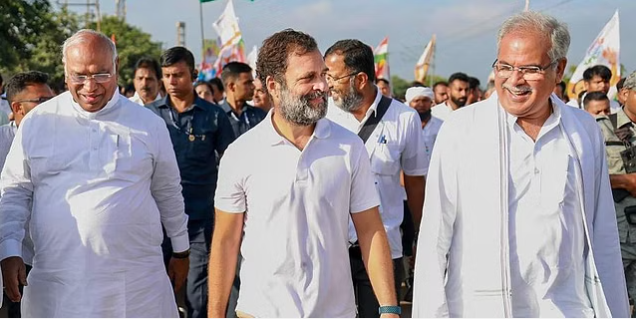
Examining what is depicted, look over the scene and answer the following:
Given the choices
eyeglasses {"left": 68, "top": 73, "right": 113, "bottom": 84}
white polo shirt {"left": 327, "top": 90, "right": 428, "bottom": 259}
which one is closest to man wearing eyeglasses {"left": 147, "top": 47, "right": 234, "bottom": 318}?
white polo shirt {"left": 327, "top": 90, "right": 428, "bottom": 259}

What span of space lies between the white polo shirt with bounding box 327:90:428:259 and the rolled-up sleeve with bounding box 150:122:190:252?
1.28 m

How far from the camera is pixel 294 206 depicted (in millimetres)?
3895

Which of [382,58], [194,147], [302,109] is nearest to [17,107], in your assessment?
[194,147]

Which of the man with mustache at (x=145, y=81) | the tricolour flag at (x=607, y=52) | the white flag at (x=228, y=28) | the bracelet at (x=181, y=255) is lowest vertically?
the bracelet at (x=181, y=255)

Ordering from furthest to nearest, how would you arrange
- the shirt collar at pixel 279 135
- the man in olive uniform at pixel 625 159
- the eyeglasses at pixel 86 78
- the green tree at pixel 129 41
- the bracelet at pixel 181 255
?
the green tree at pixel 129 41, the man in olive uniform at pixel 625 159, the bracelet at pixel 181 255, the eyeglasses at pixel 86 78, the shirt collar at pixel 279 135

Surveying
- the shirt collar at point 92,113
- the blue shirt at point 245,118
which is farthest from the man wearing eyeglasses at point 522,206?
the blue shirt at point 245,118

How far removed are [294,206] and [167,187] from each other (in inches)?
52.3

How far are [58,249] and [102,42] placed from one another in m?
1.06

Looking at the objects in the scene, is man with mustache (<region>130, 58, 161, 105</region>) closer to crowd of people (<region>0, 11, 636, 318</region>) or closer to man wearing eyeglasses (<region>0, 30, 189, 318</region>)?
crowd of people (<region>0, 11, 636, 318</region>)

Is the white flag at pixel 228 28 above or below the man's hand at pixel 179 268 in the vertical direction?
above

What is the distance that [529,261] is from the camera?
144 inches

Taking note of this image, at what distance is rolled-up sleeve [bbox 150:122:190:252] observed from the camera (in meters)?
4.93

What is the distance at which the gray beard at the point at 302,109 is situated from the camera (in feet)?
12.9

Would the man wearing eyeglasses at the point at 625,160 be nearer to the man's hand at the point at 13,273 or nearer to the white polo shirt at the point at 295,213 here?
the white polo shirt at the point at 295,213
